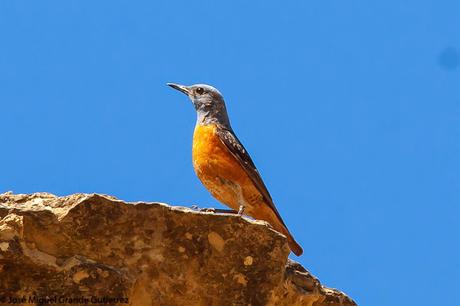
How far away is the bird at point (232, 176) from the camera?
36.6 feet

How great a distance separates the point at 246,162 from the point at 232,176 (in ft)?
1.47

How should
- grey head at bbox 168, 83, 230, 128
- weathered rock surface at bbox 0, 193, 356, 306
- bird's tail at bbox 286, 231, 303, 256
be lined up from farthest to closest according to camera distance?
grey head at bbox 168, 83, 230, 128
bird's tail at bbox 286, 231, 303, 256
weathered rock surface at bbox 0, 193, 356, 306

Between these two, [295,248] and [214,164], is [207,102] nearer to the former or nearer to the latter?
[214,164]

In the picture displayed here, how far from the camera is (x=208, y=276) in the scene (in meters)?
6.91

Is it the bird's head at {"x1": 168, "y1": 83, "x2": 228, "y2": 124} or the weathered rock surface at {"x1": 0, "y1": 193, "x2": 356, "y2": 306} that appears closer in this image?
the weathered rock surface at {"x1": 0, "y1": 193, "x2": 356, "y2": 306}

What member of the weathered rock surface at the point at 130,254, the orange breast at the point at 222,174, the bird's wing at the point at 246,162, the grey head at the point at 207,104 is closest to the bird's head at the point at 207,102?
the grey head at the point at 207,104

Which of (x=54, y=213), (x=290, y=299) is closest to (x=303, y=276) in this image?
(x=290, y=299)

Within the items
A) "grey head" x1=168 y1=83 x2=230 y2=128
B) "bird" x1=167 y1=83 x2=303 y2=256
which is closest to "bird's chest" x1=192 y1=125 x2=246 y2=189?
"bird" x1=167 y1=83 x2=303 y2=256

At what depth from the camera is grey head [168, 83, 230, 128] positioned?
12445 mm

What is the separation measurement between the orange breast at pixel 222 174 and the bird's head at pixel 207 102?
101cm

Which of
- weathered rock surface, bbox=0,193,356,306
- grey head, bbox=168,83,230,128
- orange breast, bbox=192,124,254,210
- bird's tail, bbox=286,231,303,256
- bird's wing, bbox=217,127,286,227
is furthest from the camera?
grey head, bbox=168,83,230,128

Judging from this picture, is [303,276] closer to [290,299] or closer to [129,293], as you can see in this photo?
[290,299]

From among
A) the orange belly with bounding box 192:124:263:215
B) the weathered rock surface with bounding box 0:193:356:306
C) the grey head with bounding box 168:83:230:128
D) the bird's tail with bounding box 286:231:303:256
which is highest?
the grey head with bounding box 168:83:230:128

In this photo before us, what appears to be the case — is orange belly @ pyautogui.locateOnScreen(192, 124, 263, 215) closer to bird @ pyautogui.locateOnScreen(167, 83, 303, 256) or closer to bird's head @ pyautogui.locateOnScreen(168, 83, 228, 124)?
bird @ pyautogui.locateOnScreen(167, 83, 303, 256)
